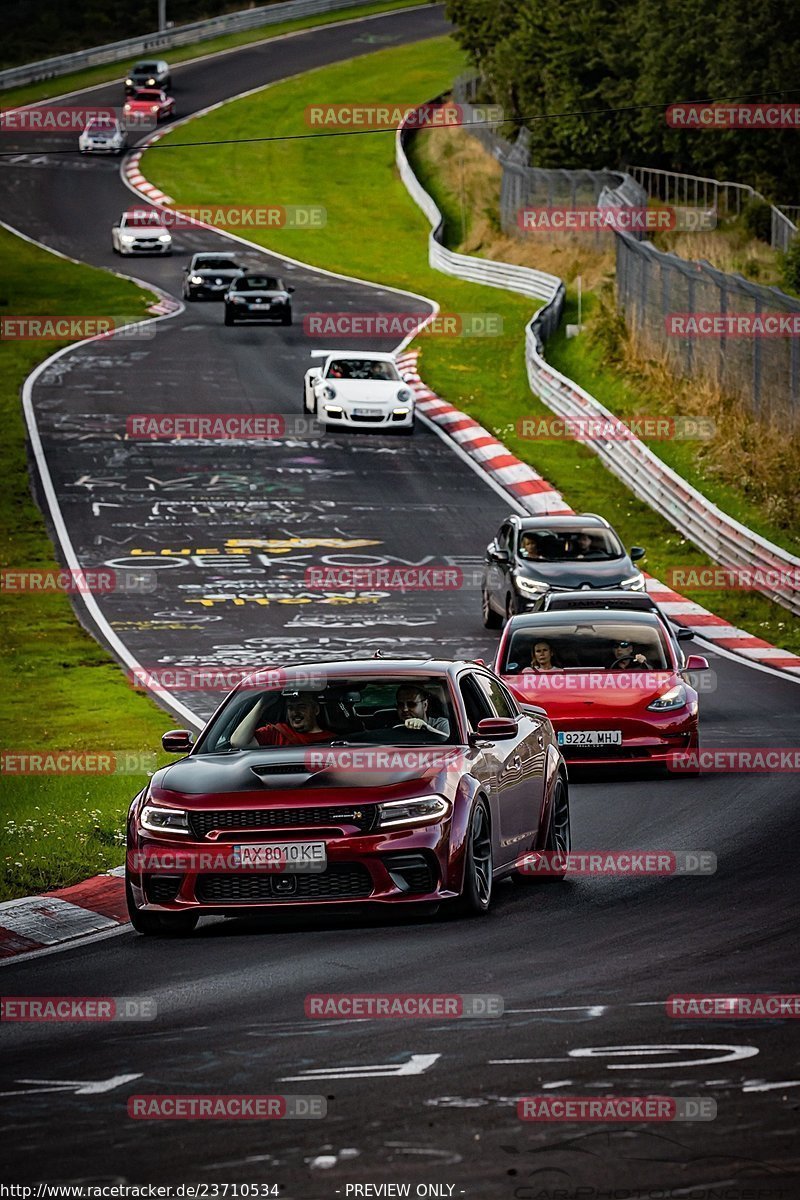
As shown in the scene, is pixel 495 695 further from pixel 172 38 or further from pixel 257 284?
pixel 172 38

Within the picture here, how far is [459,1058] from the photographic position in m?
8.35

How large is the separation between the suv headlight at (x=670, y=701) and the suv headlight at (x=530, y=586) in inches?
325

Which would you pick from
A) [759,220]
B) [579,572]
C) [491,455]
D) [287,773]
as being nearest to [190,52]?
[759,220]

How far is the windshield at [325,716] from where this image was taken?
12.2 meters

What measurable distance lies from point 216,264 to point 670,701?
43102 millimetres

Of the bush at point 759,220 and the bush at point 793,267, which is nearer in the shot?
the bush at point 793,267

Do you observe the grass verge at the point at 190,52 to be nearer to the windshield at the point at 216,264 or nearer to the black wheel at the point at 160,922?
the windshield at the point at 216,264

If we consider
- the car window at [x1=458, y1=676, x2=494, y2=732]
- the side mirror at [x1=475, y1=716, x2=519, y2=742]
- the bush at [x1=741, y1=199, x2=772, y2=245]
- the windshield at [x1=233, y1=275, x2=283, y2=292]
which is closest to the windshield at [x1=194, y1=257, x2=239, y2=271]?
the windshield at [x1=233, y1=275, x2=283, y2=292]

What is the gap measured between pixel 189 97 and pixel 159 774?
87.1m

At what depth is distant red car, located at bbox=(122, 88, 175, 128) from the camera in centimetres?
8994

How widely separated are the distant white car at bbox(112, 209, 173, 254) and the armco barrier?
13089 mm

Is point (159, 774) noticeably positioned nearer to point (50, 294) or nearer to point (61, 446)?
point (61, 446)

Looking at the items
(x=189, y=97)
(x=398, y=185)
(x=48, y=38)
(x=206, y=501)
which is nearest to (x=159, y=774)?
(x=206, y=501)

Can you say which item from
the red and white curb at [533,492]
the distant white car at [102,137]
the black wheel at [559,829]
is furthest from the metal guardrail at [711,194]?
the black wheel at [559,829]
